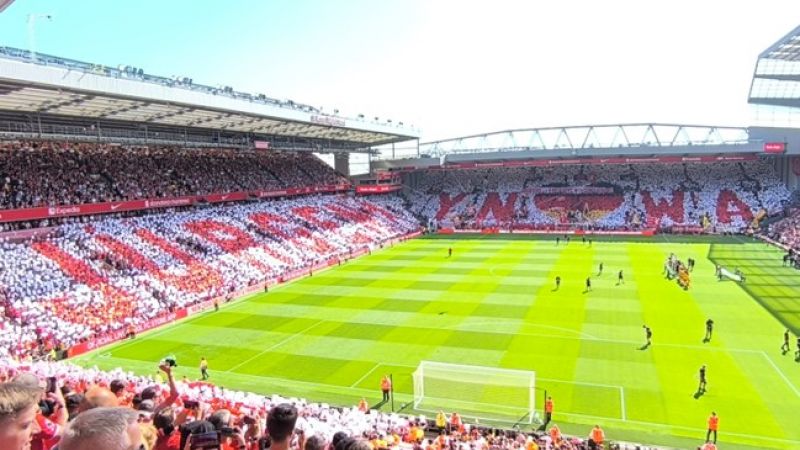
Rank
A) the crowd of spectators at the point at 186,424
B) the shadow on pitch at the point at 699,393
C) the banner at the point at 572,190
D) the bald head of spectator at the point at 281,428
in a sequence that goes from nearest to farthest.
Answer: the crowd of spectators at the point at 186,424
the bald head of spectator at the point at 281,428
the shadow on pitch at the point at 699,393
the banner at the point at 572,190

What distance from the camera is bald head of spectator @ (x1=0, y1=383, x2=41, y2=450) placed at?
8.75 ft

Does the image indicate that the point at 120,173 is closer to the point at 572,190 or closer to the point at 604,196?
the point at 572,190

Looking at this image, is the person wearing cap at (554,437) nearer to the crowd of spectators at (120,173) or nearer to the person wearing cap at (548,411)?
the person wearing cap at (548,411)

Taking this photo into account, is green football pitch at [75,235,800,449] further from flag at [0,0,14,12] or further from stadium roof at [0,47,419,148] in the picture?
flag at [0,0,14,12]

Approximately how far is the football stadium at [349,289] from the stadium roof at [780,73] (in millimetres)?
262

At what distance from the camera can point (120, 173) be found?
1633 inches

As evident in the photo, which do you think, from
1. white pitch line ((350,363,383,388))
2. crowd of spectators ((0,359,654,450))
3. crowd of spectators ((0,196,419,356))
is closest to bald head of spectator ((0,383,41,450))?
crowd of spectators ((0,359,654,450))

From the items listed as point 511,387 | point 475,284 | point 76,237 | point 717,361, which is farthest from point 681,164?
point 76,237

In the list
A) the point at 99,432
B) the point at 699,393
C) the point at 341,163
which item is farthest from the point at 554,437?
the point at 341,163

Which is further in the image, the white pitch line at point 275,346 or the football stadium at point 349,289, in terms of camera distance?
the white pitch line at point 275,346

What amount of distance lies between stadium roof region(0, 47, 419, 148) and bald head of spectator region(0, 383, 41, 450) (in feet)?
89.8

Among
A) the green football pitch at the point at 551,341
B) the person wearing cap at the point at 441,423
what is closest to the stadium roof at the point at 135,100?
the green football pitch at the point at 551,341

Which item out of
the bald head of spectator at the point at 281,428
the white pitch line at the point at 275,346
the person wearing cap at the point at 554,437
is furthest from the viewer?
the white pitch line at the point at 275,346

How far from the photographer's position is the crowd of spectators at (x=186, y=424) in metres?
2.41
